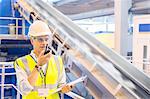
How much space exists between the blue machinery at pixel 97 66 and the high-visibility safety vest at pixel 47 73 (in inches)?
10.9

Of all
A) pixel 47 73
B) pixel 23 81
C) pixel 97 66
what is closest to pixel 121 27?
pixel 97 66

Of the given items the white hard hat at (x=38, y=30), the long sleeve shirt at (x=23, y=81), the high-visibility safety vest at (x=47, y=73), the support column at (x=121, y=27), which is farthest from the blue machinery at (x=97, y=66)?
the support column at (x=121, y=27)

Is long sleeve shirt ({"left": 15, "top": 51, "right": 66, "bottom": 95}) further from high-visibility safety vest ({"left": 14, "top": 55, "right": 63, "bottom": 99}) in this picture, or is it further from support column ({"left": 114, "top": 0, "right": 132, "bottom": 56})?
support column ({"left": 114, "top": 0, "right": 132, "bottom": 56})

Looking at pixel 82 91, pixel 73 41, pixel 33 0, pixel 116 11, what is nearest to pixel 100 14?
pixel 116 11

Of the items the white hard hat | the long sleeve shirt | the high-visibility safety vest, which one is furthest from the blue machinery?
the white hard hat

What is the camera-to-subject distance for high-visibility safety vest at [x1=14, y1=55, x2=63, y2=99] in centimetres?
161

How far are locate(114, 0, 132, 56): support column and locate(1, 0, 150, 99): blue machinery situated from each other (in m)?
1.69

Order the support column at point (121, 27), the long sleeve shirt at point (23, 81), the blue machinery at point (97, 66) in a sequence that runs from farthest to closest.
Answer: the support column at point (121, 27)
the blue machinery at point (97, 66)
the long sleeve shirt at point (23, 81)

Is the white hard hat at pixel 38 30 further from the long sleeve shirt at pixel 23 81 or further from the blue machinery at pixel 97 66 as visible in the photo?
the blue machinery at pixel 97 66

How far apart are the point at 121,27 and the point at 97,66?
2871 mm

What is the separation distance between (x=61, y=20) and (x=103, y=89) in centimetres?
185

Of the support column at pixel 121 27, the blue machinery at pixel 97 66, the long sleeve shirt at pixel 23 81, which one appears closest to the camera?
the long sleeve shirt at pixel 23 81

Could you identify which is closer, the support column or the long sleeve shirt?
the long sleeve shirt

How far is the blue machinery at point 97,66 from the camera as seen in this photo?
213cm
